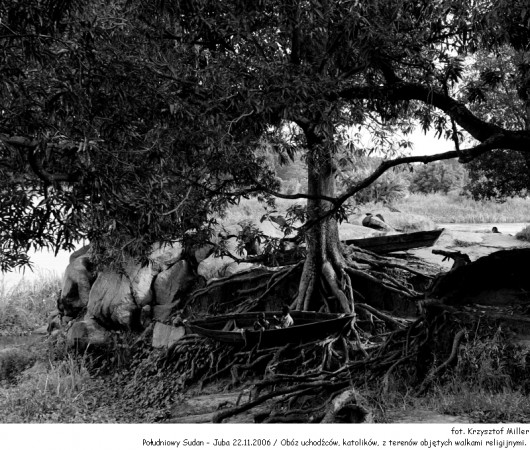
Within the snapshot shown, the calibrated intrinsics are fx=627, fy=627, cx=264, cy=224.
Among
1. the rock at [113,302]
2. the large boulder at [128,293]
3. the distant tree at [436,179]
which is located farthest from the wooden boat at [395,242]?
the distant tree at [436,179]

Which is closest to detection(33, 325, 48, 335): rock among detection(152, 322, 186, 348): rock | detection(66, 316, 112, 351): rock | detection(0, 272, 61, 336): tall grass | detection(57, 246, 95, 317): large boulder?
detection(0, 272, 61, 336): tall grass

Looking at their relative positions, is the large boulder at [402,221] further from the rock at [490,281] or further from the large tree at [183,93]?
the rock at [490,281]

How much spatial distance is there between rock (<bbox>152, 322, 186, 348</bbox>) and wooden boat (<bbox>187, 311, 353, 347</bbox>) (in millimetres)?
1968

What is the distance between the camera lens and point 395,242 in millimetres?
14875

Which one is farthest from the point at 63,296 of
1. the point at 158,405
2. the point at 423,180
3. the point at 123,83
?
the point at 423,180

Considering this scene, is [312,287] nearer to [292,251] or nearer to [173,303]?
[292,251]

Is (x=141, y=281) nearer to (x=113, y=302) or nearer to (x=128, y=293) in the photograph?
(x=128, y=293)

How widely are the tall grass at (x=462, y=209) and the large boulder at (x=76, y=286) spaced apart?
16.0 meters

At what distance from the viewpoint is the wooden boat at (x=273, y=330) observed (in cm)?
1042

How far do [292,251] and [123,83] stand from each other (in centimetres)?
551

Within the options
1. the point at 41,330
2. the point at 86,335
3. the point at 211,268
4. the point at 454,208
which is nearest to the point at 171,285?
the point at 211,268

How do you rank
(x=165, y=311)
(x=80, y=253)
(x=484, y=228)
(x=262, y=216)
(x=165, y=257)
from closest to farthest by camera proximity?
(x=262, y=216) < (x=165, y=311) < (x=165, y=257) < (x=80, y=253) < (x=484, y=228)

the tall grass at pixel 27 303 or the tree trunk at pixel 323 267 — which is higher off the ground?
the tree trunk at pixel 323 267

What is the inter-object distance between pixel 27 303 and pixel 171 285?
6.73m
